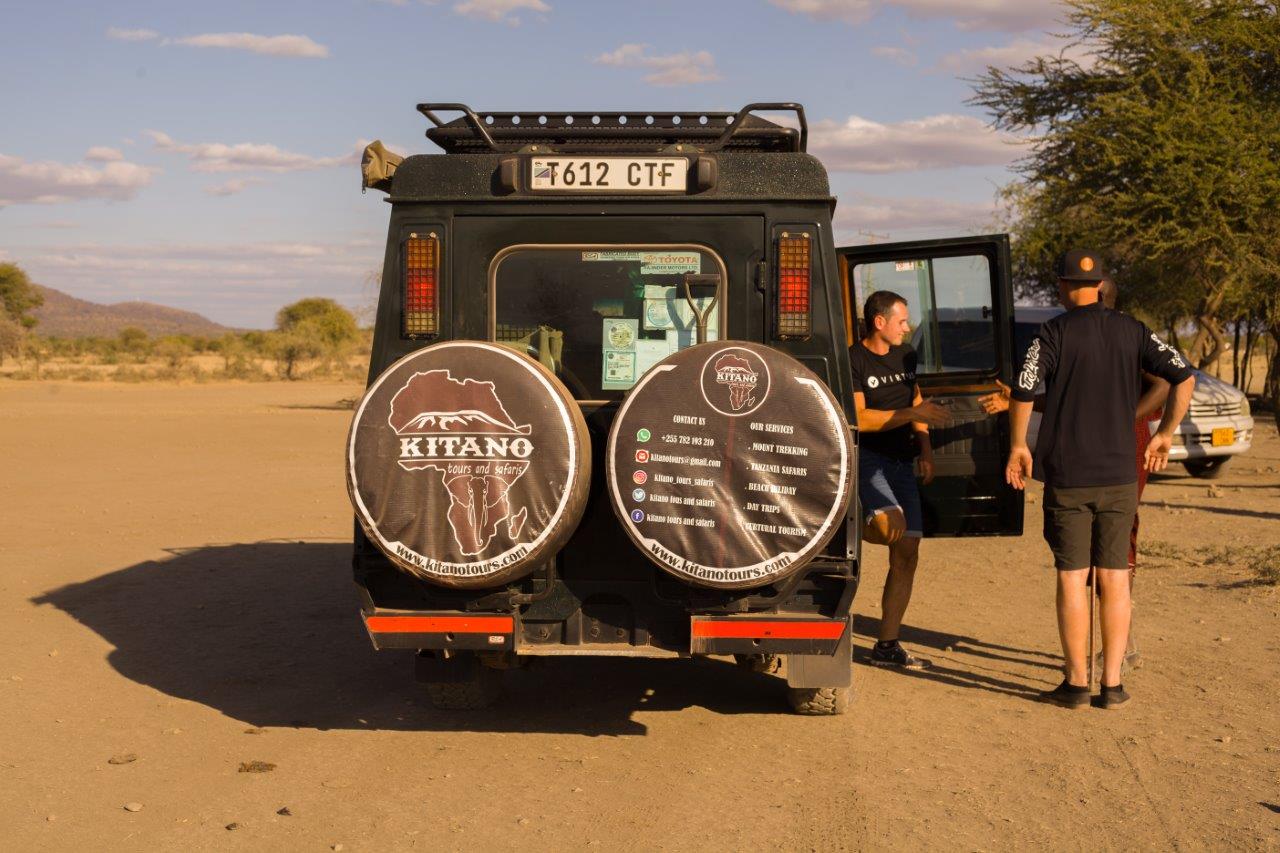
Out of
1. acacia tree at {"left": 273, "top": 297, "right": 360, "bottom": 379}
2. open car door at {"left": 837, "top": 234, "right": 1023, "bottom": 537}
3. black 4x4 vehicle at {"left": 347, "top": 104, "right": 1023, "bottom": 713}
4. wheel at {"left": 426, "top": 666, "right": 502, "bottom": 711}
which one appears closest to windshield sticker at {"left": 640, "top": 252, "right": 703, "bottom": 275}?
black 4x4 vehicle at {"left": 347, "top": 104, "right": 1023, "bottom": 713}

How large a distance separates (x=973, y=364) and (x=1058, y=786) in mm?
3336

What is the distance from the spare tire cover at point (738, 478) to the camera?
536cm

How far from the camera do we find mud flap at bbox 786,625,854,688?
6.05 metres

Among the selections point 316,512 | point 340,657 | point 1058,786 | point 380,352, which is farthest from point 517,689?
point 316,512

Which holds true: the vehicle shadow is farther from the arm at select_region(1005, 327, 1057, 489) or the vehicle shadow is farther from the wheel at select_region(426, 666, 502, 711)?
the arm at select_region(1005, 327, 1057, 489)

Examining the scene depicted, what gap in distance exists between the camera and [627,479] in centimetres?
540

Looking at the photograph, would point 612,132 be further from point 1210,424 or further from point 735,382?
point 1210,424

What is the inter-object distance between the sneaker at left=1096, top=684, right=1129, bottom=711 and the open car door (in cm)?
141

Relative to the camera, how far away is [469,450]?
213 inches

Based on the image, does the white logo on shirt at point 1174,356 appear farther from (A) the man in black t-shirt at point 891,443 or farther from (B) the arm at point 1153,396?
(A) the man in black t-shirt at point 891,443

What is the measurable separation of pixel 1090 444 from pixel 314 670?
13.5ft

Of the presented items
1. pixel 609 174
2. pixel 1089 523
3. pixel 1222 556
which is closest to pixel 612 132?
pixel 609 174

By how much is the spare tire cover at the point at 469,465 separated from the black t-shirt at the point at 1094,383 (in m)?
2.46

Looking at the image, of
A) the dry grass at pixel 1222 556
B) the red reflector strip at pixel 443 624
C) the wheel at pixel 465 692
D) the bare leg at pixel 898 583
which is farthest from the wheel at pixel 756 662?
the dry grass at pixel 1222 556
